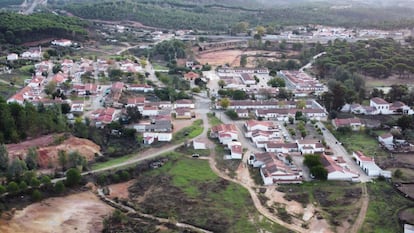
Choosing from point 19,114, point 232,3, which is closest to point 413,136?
point 19,114

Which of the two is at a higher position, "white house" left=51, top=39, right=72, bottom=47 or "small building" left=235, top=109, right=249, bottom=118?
"white house" left=51, top=39, right=72, bottom=47

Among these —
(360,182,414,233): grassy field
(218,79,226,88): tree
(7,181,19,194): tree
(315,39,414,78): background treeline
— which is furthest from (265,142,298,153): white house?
(315,39,414,78): background treeline

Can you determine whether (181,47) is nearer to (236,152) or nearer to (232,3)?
(236,152)

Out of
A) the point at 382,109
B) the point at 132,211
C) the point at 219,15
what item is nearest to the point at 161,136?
the point at 132,211

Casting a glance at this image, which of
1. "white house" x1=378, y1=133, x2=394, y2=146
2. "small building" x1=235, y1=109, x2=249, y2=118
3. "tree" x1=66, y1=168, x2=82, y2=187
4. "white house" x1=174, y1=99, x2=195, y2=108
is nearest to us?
"tree" x1=66, y1=168, x2=82, y2=187

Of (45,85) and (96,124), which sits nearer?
(96,124)

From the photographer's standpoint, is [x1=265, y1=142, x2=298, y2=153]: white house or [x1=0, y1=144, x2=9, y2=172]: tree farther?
[x1=265, y1=142, x2=298, y2=153]: white house

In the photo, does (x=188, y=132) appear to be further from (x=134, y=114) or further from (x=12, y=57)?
(x=12, y=57)

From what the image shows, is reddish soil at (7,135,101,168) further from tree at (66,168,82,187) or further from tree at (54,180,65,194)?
tree at (54,180,65,194)
